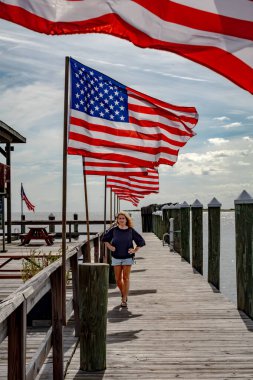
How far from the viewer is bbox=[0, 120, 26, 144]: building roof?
2466 centimetres

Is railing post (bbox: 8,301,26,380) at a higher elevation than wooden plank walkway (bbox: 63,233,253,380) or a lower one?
higher

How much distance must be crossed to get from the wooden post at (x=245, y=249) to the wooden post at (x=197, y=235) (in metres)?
5.20

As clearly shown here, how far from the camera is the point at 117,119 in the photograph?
8633 millimetres

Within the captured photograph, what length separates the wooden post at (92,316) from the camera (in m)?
6.19

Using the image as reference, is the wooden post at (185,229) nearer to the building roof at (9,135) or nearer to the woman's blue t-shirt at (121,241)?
the woman's blue t-shirt at (121,241)

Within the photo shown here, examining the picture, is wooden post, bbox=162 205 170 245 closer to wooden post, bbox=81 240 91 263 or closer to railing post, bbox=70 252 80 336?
wooden post, bbox=81 240 91 263

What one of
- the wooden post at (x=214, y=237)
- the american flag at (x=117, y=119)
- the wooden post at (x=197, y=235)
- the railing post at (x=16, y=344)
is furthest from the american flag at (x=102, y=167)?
the railing post at (x=16, y=344)

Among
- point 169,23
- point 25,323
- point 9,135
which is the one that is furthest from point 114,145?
point 9,135

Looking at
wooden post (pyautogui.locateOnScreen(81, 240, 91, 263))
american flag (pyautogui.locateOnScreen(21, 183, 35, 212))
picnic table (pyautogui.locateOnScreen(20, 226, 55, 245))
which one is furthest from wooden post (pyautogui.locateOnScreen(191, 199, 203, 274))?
american flag (pyautogui.locateOnScreen(21, 183, 35, 212))

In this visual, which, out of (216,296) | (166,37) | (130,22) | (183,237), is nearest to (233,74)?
(166,37)

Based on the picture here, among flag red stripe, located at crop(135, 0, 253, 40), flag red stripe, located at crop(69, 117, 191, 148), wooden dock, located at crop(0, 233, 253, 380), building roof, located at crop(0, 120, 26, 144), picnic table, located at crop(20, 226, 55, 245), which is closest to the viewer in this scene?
flag red stripe, located at crop(135, 0, 253, 40)

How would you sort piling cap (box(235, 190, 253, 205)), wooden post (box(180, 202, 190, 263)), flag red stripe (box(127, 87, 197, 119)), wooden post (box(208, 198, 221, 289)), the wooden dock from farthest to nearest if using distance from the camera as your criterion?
wooden post (box(180, 202, 190, 263)), wooden post (box(208, 198, 221, 289)), piling cap (box(235, 190, 253, 205)), flag red stripe (box(127, 87, 197, 119)), the wooden dock

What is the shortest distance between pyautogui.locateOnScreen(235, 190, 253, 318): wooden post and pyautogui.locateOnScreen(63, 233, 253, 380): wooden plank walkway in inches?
12.2

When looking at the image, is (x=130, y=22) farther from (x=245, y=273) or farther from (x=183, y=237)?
(x=183, y=237)
